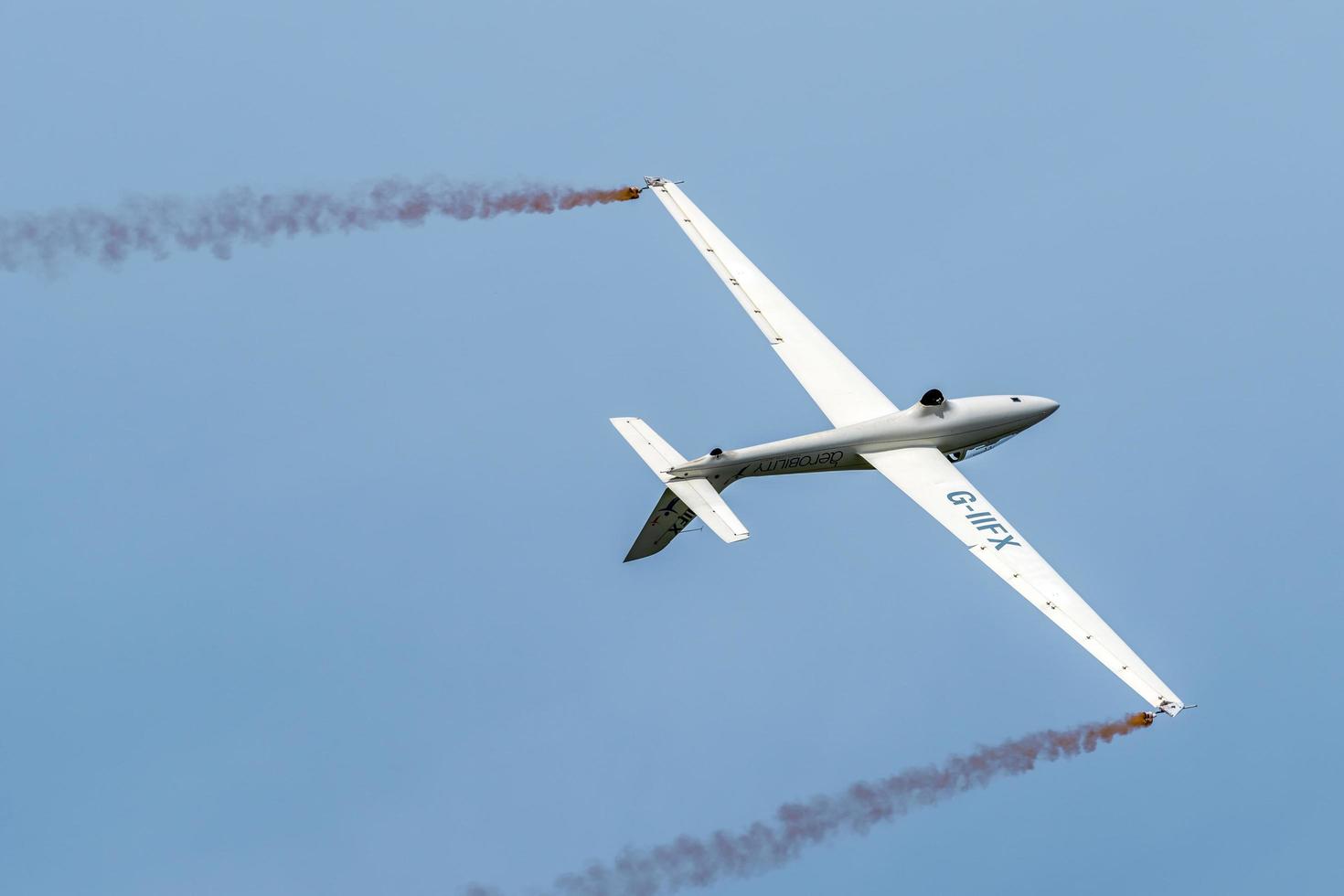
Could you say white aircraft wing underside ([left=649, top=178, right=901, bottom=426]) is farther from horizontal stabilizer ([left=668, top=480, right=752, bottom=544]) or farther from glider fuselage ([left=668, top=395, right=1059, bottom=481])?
horizontal stabilizer ([left=668, top=480, right=752, bottom=544])

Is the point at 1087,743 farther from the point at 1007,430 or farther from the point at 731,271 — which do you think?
the point at 731,271

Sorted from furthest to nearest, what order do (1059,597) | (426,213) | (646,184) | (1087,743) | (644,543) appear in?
1. (646,184)
2. (426,213)
3. (644,543)
4. (1059,597)
5. (1087,743)

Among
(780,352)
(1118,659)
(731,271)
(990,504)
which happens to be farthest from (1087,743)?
(731,271)

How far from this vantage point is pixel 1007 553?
54.8 metres

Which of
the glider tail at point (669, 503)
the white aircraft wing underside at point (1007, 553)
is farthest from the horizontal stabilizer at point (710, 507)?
the white aircraft wing underside at point (1007, 553)

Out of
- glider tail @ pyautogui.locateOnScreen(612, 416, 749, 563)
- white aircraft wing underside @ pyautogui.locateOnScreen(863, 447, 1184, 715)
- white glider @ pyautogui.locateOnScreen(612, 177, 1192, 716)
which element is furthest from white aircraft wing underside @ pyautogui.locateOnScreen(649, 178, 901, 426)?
glider tail @ pyautogui.locateOnScreen(612, 416, 749, 563)

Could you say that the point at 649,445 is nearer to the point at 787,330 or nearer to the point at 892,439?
the point at 892,439

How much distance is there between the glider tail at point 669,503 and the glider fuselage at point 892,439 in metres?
0.36

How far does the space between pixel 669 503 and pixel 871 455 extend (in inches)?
257

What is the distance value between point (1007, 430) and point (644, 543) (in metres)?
12.4

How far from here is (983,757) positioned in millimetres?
50188

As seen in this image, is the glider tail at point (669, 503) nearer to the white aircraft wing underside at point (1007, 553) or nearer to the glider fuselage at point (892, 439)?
the glider fuselage at point (892, 439)

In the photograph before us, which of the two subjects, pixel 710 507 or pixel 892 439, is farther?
A: pixel 892 439

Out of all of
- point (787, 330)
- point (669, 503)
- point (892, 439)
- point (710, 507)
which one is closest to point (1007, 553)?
point (892, 439)
